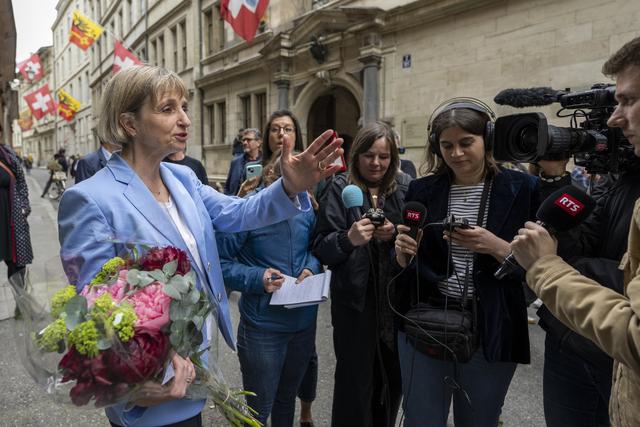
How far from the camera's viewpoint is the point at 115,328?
106 cm

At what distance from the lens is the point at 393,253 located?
231 centimetres

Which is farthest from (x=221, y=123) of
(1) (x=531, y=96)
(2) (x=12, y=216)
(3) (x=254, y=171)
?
(1) (x=531, y=96)

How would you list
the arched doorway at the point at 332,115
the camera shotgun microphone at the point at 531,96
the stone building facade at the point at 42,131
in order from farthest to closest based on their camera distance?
the stone building facade at the point at 42,131
the arched doorway at the point at 332,115
the camera shotgun microphone at the point at 531,96

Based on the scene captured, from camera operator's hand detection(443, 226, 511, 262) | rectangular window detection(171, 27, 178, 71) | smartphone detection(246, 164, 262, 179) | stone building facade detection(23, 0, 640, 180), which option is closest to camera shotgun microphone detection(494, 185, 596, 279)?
camera operator's hand detection(443, 226, 511, 262)

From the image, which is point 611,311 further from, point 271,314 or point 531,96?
point 271,314

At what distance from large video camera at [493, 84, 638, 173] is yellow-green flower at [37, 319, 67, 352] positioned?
1.52 m

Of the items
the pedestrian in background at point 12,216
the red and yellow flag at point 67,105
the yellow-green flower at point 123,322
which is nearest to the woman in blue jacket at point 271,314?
the yellow-green flower at point 123,322

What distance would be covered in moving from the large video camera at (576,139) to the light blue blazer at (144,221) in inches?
32.8

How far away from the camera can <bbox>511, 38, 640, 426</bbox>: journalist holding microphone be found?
103 centimetres

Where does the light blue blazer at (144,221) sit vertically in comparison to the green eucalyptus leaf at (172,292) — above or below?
above

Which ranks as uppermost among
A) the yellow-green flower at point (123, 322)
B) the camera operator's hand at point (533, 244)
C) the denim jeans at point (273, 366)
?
the camera operator's hand at point (533, 244)

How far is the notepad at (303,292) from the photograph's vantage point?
202 centimetres

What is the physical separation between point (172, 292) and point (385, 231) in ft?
4.06

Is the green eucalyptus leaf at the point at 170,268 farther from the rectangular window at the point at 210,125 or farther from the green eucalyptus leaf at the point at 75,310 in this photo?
the rectangular window at the point at 210,125
